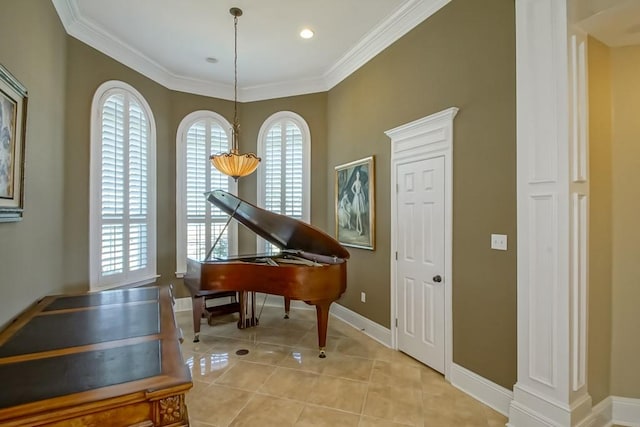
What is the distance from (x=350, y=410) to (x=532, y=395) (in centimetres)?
124

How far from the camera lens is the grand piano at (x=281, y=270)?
3113mm

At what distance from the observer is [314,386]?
108 inches

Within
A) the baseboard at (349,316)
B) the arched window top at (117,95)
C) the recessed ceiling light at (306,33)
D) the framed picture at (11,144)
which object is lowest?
the baseboard at (349,316)

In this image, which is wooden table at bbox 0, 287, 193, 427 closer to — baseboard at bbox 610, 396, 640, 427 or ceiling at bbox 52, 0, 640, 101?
baseboard at bbox 610, 396, 640, 427

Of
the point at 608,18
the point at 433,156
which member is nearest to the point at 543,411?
the point at 433,156

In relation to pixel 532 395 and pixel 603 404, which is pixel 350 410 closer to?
pixel 532 395

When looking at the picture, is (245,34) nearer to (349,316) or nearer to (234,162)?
(234,162)

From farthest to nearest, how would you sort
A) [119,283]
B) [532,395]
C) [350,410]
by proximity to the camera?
[119,283] → [350,410] → [532,395]

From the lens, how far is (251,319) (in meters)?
4.23

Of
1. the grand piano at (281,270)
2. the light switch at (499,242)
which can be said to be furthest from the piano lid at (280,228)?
the light switch at (499,242)

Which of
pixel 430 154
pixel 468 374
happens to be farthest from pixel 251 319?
pixel 430 154

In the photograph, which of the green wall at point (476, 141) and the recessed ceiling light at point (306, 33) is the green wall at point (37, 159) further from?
the green wall at point (476, 141)

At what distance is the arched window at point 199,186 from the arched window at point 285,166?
545mm

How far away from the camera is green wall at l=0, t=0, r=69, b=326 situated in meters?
1.98
